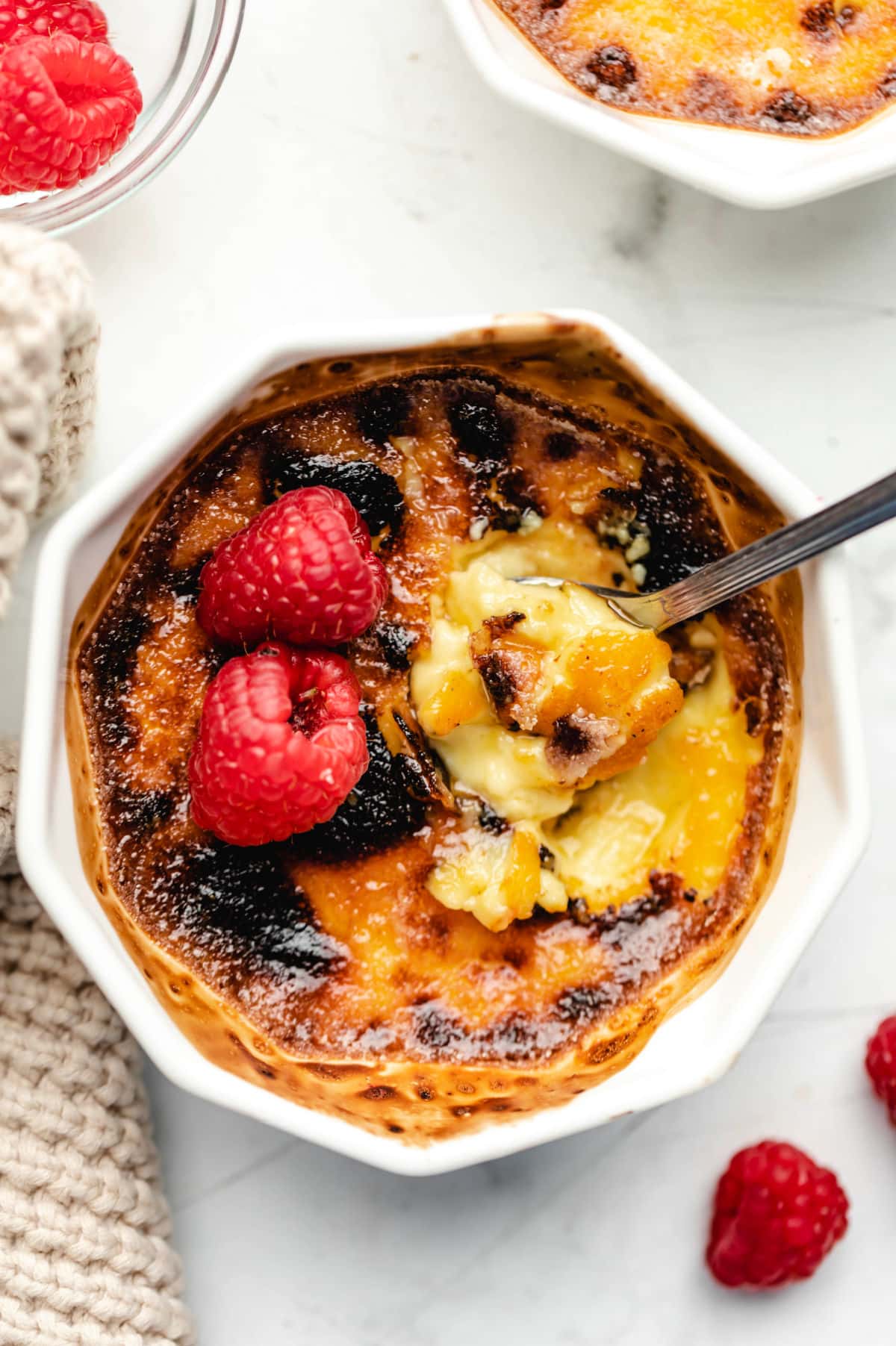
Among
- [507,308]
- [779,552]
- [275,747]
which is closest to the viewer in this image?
[275,747]

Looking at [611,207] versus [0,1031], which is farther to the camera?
[611,207]

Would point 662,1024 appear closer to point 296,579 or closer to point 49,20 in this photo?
point 296,579

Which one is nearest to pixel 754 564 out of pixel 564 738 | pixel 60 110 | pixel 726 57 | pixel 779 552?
pixel 779 552

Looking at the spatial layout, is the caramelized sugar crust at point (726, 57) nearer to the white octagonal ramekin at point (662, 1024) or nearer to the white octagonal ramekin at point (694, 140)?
the white octagonal ramekin at point (694, 140)

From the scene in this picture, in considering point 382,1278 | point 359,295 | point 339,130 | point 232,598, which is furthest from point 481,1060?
point 339,130

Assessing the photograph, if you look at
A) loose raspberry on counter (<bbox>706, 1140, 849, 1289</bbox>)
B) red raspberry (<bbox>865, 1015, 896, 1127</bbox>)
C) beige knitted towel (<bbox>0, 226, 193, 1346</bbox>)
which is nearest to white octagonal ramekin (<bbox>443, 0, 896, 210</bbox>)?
beige knitted towel (<bbox>0, 226, 193, 1346</bbox>)

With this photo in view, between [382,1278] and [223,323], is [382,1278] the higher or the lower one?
the lower one

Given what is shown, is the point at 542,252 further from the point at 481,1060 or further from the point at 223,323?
the point at 481,1060

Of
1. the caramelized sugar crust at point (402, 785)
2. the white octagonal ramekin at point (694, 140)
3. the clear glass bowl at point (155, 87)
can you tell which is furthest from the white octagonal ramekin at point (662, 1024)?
the clear glass bowl at point (155, 87)
